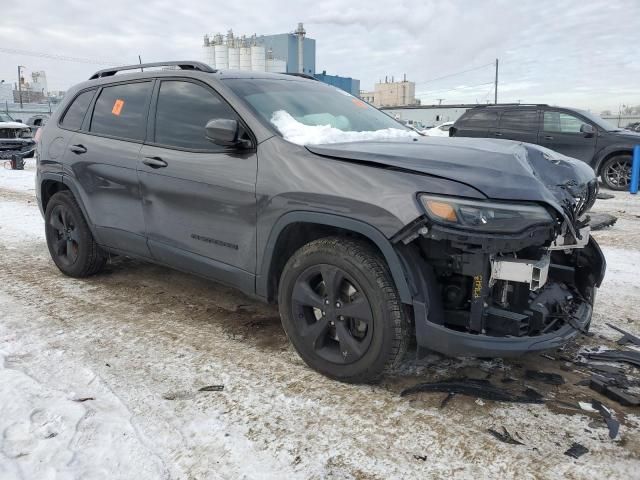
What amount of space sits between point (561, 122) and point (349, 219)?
32.0 ft

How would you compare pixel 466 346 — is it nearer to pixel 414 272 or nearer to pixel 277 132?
pixel 414 272

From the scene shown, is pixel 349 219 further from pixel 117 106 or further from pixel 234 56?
pixel 234 56

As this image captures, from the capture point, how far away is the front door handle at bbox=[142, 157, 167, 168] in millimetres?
3652

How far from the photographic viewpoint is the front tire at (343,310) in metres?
2.61

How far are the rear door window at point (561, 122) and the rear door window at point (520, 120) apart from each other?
235mm

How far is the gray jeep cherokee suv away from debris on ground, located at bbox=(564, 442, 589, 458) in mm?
455

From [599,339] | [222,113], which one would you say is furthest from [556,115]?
[222,113]

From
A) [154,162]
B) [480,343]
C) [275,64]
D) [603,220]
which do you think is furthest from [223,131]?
[275,64]

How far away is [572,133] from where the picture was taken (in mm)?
10734

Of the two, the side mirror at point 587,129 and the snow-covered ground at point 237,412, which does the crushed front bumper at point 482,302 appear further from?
the side mirror at point 587,129

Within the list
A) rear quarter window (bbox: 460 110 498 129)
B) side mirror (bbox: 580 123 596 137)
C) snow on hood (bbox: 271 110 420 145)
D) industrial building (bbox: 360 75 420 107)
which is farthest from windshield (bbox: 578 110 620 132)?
industrial building (bbox: 360 75 420 107)

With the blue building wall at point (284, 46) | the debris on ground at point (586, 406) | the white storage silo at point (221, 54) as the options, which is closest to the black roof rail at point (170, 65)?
the debris on ground at point (586, 406)

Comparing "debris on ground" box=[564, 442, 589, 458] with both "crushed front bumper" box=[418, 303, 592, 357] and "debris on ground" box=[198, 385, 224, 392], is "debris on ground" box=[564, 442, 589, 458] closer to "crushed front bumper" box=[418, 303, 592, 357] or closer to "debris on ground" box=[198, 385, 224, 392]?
"crushed front bumper" box=[418, 303, 592, 357]

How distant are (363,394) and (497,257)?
3.36ft
